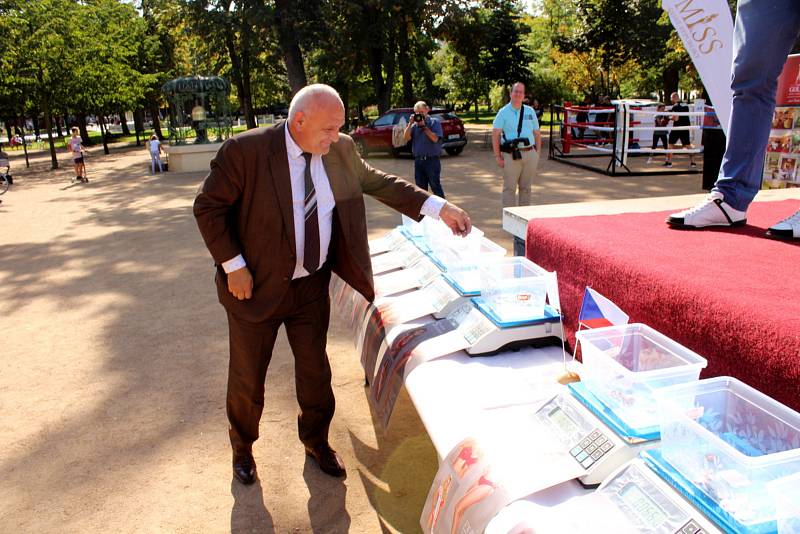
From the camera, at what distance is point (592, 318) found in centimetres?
224

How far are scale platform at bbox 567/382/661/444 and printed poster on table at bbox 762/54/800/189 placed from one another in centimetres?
755

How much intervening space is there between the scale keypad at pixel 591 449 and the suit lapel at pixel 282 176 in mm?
1664

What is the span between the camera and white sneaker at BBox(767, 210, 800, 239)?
8.27 feet

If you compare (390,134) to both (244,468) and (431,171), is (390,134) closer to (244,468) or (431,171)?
(431,171)

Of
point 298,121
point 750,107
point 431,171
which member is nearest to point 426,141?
point 431,171

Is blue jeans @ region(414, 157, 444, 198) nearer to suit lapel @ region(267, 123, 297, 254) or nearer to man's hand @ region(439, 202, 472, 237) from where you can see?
man's hand @ region(439, 202, 472, 237)

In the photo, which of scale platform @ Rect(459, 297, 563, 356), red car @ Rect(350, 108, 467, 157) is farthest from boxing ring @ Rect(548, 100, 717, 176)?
scale platform @ Rect(459, 297, 563, 356)

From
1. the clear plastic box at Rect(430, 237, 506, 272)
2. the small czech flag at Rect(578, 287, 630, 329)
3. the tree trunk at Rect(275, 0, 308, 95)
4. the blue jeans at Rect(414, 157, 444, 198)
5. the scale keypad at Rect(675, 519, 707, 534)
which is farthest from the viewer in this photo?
the tree trunk at Rect(275, 0, 308, 95)

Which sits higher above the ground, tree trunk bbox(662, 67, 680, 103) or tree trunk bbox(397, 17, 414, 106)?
tree trunk bbox(397, 17, 414, 106)

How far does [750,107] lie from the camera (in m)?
2.61

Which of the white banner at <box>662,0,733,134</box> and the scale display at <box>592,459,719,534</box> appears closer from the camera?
the scale display at <box>592,459,719,534</box>

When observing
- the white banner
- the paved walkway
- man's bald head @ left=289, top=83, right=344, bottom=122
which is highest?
the white banner

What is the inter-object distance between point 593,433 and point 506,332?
873 mm

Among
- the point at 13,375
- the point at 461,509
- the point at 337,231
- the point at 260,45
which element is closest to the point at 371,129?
the point at 260,45
